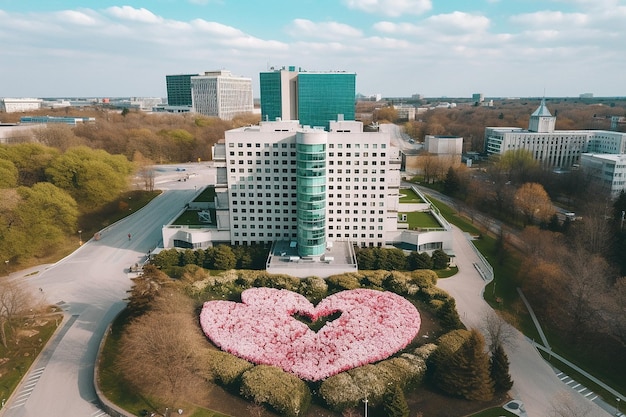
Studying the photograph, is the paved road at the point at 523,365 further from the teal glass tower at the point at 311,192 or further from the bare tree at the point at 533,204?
the bare tree at the point at 533,204

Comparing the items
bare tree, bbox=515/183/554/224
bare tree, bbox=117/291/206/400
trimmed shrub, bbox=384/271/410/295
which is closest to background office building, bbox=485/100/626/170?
bare tree, bbox=515/183/554/224

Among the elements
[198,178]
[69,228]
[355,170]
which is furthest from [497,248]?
[198,178]

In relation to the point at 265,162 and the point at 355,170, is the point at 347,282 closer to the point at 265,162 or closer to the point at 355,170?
the point at 355,170

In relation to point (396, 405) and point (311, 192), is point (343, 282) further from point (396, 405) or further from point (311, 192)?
point (396, 405)

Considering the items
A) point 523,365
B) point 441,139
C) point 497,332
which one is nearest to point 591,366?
point 523,365

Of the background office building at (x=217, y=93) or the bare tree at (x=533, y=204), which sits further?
the background office building at (x=217, y=93)

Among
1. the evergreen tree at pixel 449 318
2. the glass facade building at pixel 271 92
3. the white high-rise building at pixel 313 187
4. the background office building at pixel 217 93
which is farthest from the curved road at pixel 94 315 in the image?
the background office building at pixel 217 93

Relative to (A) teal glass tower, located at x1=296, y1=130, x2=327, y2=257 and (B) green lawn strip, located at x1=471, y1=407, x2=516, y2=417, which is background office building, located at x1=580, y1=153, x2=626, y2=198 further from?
(B) green lawn strip, located at x1=471, y1=407, x2=516, y2=417
